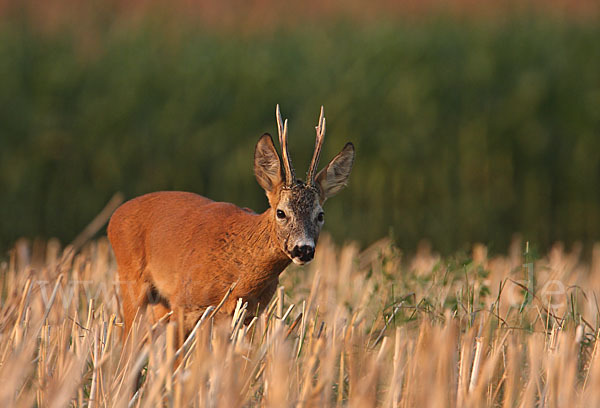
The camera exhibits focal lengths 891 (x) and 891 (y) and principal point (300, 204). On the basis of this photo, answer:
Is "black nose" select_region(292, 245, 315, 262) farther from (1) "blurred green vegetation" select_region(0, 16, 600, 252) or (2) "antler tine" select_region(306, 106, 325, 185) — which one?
(1) "blurred green vegetation" select_region(0, 16, 600, 252)

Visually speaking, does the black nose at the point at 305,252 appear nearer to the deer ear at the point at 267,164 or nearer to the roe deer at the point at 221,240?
the roe deer at the point at 221,240

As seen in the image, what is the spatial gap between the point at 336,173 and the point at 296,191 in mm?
404

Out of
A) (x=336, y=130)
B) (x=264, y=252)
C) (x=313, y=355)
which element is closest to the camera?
(x=313, y=355)

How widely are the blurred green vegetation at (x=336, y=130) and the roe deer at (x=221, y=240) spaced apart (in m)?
4.95

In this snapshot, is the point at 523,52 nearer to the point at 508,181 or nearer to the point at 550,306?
the point at 508,181

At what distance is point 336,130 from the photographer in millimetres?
11000

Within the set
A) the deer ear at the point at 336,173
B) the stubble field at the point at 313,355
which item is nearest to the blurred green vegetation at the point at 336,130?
the stubble field at the point at 313,355

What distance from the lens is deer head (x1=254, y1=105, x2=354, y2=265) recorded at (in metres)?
4.70

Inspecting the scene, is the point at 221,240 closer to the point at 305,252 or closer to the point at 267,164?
the point at 267,164

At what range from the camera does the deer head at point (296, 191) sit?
470 cm

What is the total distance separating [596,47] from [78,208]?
7073 mm

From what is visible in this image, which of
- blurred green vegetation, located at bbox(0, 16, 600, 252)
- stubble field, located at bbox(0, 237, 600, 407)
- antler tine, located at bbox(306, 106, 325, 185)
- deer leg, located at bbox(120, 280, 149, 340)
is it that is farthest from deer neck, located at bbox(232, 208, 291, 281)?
blurred green vegetation, located at bbox(0, 16, 600, 252)

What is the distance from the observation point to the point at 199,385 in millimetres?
3787

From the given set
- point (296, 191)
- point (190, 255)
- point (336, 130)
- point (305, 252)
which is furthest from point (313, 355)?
point (336, 130)
